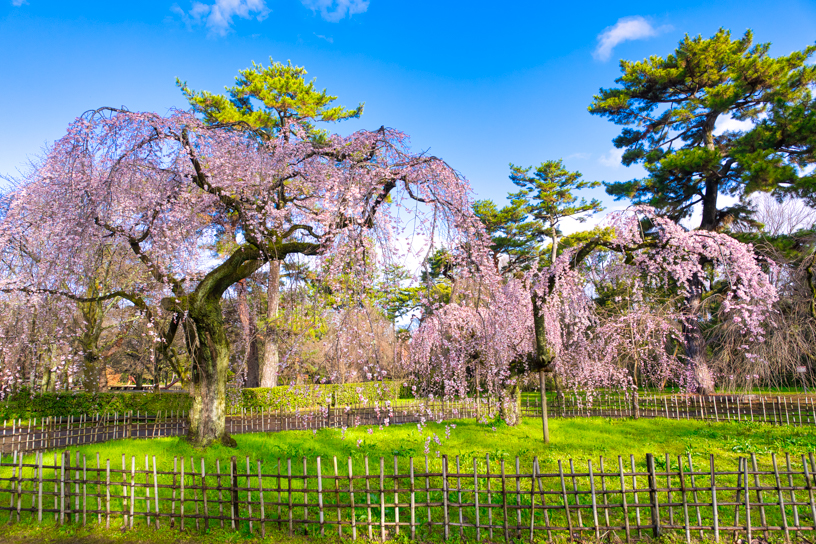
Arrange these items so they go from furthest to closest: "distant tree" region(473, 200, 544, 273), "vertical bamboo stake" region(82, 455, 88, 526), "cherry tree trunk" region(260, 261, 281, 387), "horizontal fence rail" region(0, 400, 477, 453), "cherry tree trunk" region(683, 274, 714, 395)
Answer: "distant tree" region(473, 200, 544, 273) < "cherry tree trunk" region(260, 261, 281, 387) < "cherry tree trunk" region(683, 274, 714, 395) < "horizontal fence rail" region(0, 400, 477, 453) < "vertical bamboo stake" region(82, 455, 88, 526)

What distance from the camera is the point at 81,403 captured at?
45.9 ft

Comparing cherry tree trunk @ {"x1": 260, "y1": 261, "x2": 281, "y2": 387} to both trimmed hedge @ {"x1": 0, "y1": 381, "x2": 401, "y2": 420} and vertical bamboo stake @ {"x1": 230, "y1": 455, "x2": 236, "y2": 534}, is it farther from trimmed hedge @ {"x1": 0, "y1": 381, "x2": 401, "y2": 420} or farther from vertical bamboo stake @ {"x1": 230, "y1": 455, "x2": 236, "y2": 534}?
vertical bamboo stake @ {"x1": 230, "y1": 455, "x2": 236, "y2": 534}

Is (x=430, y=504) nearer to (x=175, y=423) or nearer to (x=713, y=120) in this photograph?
(x=175, y=423)

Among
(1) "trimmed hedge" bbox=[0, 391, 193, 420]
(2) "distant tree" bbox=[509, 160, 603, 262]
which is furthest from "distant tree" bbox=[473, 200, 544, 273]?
Answer: (1) "trimmed hedge" bbox=[0, 391, 193, 420]

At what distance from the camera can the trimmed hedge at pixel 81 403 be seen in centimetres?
1339

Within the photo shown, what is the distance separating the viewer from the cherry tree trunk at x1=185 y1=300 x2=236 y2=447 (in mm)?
7004

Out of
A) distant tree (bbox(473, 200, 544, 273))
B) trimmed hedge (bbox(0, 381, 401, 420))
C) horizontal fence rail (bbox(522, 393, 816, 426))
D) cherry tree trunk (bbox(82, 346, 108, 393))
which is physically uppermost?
distant tree (bbox(473, 200, 544, 273))

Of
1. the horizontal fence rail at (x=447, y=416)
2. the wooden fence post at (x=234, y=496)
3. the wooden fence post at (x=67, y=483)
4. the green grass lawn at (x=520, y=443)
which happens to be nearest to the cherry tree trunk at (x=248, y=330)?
the horizontal fence rail at (x=447, y=416)

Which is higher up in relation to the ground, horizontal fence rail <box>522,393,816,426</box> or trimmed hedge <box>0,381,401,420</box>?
trimmed hedge <box>0,381,401,420</box>

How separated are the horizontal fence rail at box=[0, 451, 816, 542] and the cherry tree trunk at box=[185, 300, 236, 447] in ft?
4.50

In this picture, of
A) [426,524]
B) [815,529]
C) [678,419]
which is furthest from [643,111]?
[426,524]

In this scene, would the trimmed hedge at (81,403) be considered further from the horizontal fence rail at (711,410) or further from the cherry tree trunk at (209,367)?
the horizontal fence rail at (711,410)

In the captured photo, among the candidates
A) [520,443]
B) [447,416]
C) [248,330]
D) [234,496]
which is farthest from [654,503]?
[248,330]

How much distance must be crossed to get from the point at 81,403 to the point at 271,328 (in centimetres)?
630
